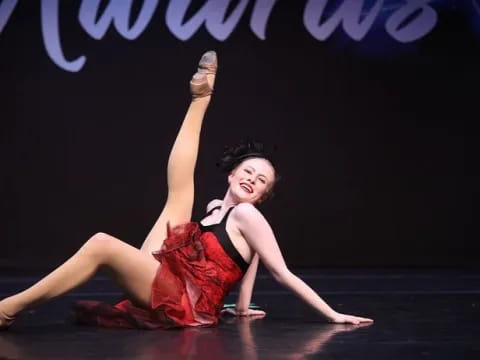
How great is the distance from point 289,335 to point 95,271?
2.16 feet

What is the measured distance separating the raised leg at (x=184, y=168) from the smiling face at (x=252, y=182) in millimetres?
199

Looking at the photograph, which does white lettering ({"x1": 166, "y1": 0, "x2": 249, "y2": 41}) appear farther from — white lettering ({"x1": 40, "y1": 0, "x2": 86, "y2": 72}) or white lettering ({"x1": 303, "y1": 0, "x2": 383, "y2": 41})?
white lettering ({"x1": 40, "y1": 0, "x2": 86, "y2": 72})

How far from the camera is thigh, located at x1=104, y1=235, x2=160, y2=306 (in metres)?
2.90

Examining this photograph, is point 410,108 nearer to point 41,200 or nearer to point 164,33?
point 164,33

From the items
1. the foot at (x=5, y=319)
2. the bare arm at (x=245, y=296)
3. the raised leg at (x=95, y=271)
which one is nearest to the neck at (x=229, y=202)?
the bare arm at (x=245, y=296)

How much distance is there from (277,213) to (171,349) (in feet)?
11.0

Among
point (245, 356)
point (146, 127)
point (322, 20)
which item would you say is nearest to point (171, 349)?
point (245, 356)

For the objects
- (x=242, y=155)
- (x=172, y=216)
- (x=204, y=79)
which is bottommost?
(x=172, y=216)

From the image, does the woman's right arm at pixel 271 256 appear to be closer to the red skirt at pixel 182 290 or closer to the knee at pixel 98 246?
the red skirt at pixel 182 290

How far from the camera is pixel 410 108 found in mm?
5918

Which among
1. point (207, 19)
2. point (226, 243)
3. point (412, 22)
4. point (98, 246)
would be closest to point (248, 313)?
point (226, 243)

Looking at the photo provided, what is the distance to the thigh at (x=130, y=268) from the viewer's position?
2902 mm

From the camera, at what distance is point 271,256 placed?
3.03m

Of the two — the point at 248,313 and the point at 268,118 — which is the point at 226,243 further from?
the point at 268,118
